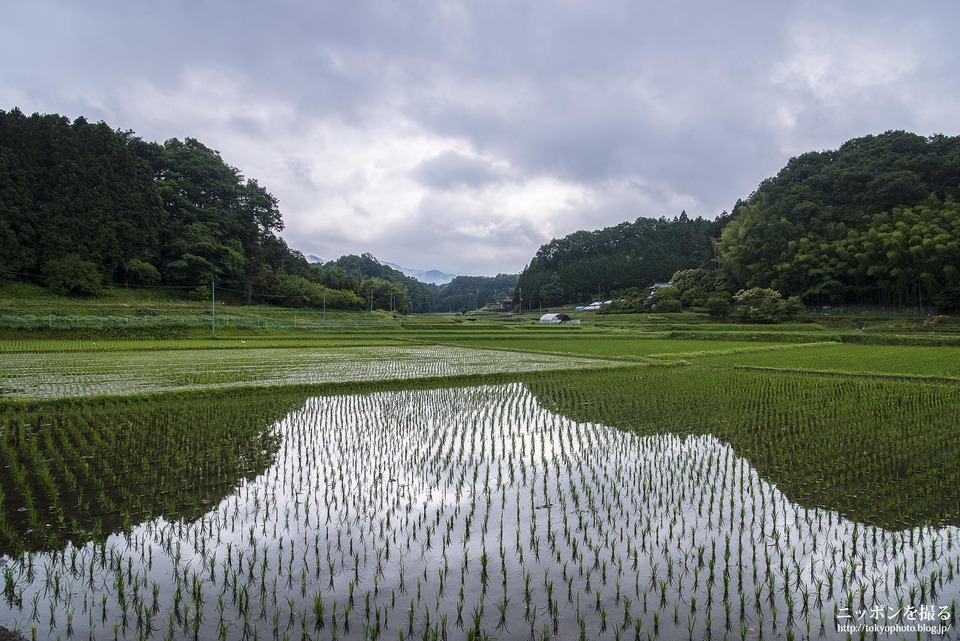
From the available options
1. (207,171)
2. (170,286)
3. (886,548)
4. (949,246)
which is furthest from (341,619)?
(207,171)

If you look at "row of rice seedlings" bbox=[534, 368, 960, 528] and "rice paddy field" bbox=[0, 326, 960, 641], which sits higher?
"row of rice seedlings" bbox=[534, 368, 960, 528]

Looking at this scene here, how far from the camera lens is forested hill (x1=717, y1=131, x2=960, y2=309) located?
124ft

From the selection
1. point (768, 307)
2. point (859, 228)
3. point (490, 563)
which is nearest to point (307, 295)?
point (768, 307)

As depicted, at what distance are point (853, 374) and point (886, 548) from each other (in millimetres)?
13428

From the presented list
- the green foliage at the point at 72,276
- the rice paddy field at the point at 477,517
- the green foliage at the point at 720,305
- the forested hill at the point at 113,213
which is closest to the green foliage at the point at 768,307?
the green foliage at the point at 720,305

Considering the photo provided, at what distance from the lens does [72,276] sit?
36.4 metres

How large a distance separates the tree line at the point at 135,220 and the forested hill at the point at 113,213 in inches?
3.4

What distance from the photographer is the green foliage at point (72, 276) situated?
3597cm

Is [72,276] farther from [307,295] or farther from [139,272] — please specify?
[307,295]

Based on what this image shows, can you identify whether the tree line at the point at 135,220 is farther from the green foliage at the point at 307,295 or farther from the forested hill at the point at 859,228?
the forested hill at the point at 859,228

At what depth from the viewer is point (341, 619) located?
124 inches

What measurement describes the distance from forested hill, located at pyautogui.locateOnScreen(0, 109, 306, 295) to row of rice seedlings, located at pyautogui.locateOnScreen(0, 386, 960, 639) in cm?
4231

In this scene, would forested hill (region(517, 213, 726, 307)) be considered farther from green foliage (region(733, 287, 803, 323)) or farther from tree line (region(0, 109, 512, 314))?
tree line (region(0, 109, 512, 314))

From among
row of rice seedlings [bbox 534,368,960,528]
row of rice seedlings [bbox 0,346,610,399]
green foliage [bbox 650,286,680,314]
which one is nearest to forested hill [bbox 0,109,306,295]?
row of rice seedlings [bbox 0,346,610,399]
